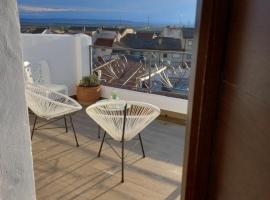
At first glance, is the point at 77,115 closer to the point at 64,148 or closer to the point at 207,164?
the point at 64,148

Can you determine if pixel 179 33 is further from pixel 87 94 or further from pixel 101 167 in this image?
pixel 101 167

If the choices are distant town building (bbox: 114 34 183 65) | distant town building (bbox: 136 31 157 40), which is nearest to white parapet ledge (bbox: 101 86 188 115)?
distant town building (bbox: 114 34 183 65)

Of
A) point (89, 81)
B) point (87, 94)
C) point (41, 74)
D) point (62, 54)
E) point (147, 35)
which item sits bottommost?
point (87, 94)

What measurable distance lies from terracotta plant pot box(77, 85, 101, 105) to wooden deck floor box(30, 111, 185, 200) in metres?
1.03

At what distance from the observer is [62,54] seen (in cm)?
446

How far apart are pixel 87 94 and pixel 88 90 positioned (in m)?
0.06

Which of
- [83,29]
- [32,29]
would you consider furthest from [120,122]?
[83,29]

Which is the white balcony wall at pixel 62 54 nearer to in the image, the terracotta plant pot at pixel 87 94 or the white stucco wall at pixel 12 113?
the terracotta plant pot at pixel 87 94

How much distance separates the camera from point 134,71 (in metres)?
4.61

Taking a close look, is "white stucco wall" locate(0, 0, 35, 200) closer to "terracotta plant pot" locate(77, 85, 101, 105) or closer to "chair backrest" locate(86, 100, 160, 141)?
"chair backrest" locate(86, 100, 160, 141)

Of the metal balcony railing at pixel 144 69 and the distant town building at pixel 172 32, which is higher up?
the distant town building at pixel 172 32

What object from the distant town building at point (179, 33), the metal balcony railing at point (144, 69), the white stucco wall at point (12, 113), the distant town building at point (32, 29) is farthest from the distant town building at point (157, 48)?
the white stucco wall at point (12, 113)

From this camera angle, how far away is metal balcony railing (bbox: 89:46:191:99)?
4.09 metres

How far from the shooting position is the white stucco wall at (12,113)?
1.10 metres
